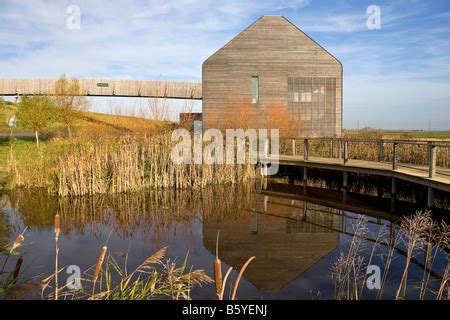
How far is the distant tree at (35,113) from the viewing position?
878 inches

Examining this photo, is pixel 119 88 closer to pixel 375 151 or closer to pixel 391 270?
pixel 375 151

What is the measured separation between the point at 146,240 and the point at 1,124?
37689 millimetres

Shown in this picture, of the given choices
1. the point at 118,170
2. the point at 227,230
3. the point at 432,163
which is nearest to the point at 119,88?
the point at 118,170

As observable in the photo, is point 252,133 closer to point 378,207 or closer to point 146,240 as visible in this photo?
point 378,207

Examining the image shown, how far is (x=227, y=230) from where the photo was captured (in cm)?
795

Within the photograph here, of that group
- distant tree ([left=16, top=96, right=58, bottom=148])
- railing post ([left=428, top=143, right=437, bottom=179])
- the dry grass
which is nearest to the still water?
railing post ([left=428, top=143, right=437, bottom=179])

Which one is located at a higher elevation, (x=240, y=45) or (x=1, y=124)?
(x=240, y=45)

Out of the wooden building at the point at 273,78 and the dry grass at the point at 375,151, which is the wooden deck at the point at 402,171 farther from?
the wooden building at the point at 273,78

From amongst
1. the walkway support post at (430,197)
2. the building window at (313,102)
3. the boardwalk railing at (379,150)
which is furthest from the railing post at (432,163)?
the building window at (313,102)

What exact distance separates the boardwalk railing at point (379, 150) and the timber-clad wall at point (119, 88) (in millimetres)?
15345

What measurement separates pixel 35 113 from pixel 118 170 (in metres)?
13.5

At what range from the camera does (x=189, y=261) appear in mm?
6090

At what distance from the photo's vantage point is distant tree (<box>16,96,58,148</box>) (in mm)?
22297

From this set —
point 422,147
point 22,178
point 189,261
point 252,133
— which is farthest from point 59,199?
point 422,147
